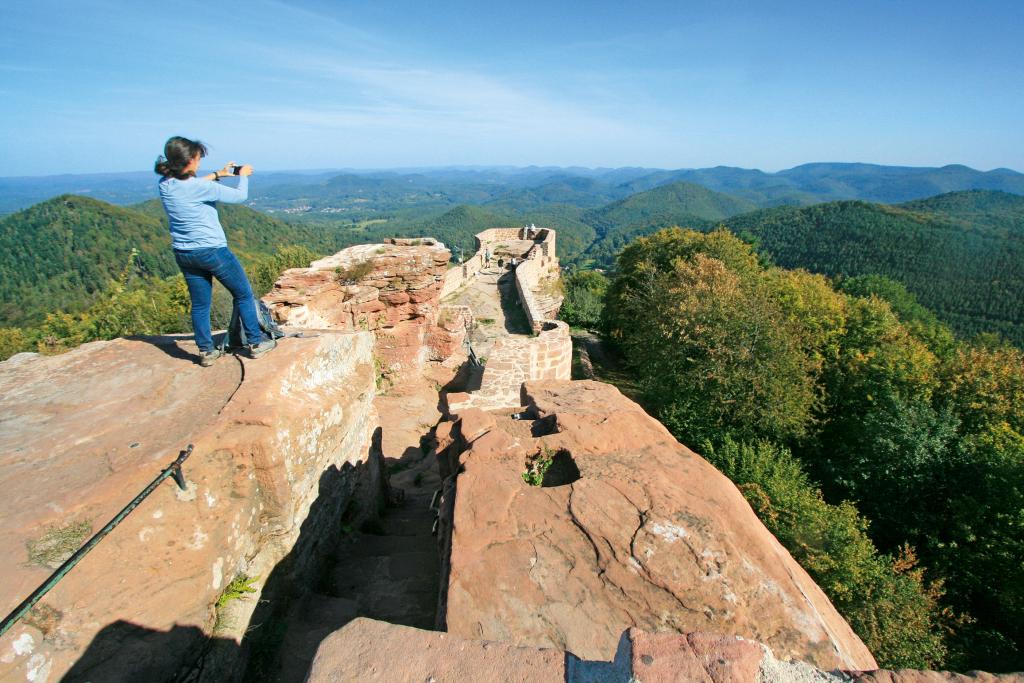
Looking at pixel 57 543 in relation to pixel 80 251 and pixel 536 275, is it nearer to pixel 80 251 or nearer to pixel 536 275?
pixel 536 275

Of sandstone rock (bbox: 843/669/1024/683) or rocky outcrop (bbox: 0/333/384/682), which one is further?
rocky outcrop (bbox: 0/333/384/682)

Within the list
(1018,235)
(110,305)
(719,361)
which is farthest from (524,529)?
(1018,235)

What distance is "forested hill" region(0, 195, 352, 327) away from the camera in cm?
7981

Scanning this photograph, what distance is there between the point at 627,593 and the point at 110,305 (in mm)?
35124

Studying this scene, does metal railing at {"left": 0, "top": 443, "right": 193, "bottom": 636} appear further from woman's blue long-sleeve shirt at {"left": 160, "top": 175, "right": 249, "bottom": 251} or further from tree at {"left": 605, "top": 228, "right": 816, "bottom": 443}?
tree at {"left": 605, "top": 228, "right": 816, "bottom": 443}

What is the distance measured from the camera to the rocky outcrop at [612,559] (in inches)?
115

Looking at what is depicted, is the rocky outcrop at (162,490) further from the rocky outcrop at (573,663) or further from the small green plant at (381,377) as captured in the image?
the small green plant at (381,377)

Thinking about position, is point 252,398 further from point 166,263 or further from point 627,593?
point 166,263

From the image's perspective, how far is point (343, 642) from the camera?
221 cm

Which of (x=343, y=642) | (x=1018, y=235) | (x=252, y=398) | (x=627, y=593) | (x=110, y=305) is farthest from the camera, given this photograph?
(x=1018, y=235)

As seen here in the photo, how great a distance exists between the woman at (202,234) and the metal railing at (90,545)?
74.3 inches

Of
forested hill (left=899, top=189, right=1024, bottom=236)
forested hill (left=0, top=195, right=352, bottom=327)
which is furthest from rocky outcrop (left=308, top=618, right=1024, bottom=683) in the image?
forested hill (left=899, top=189, right=1024, bottom=236)

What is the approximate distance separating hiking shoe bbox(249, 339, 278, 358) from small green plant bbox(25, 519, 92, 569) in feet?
7.99

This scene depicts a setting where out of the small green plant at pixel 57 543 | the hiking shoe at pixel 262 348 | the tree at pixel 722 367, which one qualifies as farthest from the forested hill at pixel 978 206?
the small green plant at pixel 57 543
